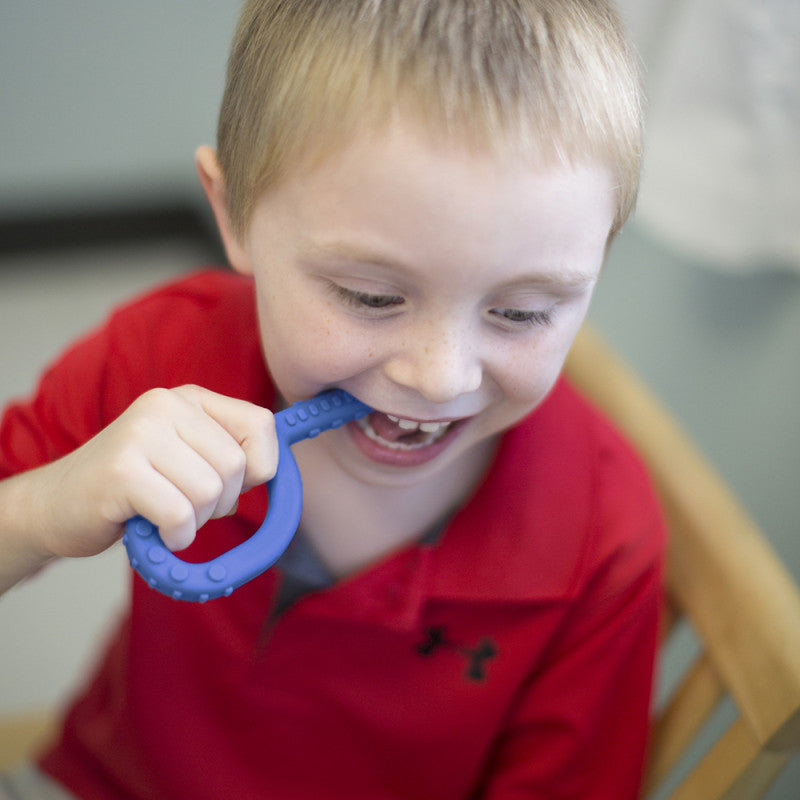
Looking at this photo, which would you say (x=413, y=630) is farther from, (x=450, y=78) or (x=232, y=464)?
(x=450, y=78)

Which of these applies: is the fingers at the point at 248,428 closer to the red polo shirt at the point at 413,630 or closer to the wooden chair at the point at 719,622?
the red polo shirt at the point at 413,630

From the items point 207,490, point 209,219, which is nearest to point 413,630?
point 207,490

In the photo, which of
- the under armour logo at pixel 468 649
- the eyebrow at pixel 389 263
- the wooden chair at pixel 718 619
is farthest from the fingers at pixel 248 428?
the wooden chair at pixel 718 619

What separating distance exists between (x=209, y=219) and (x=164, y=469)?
4.83 ft

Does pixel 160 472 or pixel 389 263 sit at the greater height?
pixel 389 263

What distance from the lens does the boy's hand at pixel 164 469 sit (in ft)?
1.63

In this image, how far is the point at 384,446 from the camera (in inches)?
24.3

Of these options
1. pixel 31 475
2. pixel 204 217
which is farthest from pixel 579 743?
pixel 204 217

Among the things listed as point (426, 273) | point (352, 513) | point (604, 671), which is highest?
point (426, 273)

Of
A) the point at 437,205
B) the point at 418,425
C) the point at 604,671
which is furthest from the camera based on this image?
the point at 604,671

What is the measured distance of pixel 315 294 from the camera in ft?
1.72

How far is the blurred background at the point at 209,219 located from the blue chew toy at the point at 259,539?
54 cm

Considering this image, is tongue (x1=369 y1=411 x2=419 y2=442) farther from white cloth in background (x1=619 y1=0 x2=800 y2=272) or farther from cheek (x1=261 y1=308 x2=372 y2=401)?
white cloth in background (x1=619 y1=0 x2=800 y2=272)

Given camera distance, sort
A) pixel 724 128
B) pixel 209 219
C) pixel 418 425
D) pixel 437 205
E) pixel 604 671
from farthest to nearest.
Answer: pixel 209 219
pixel 724 128
pixel 604 671
pixel 418 425
pixel 437 205
